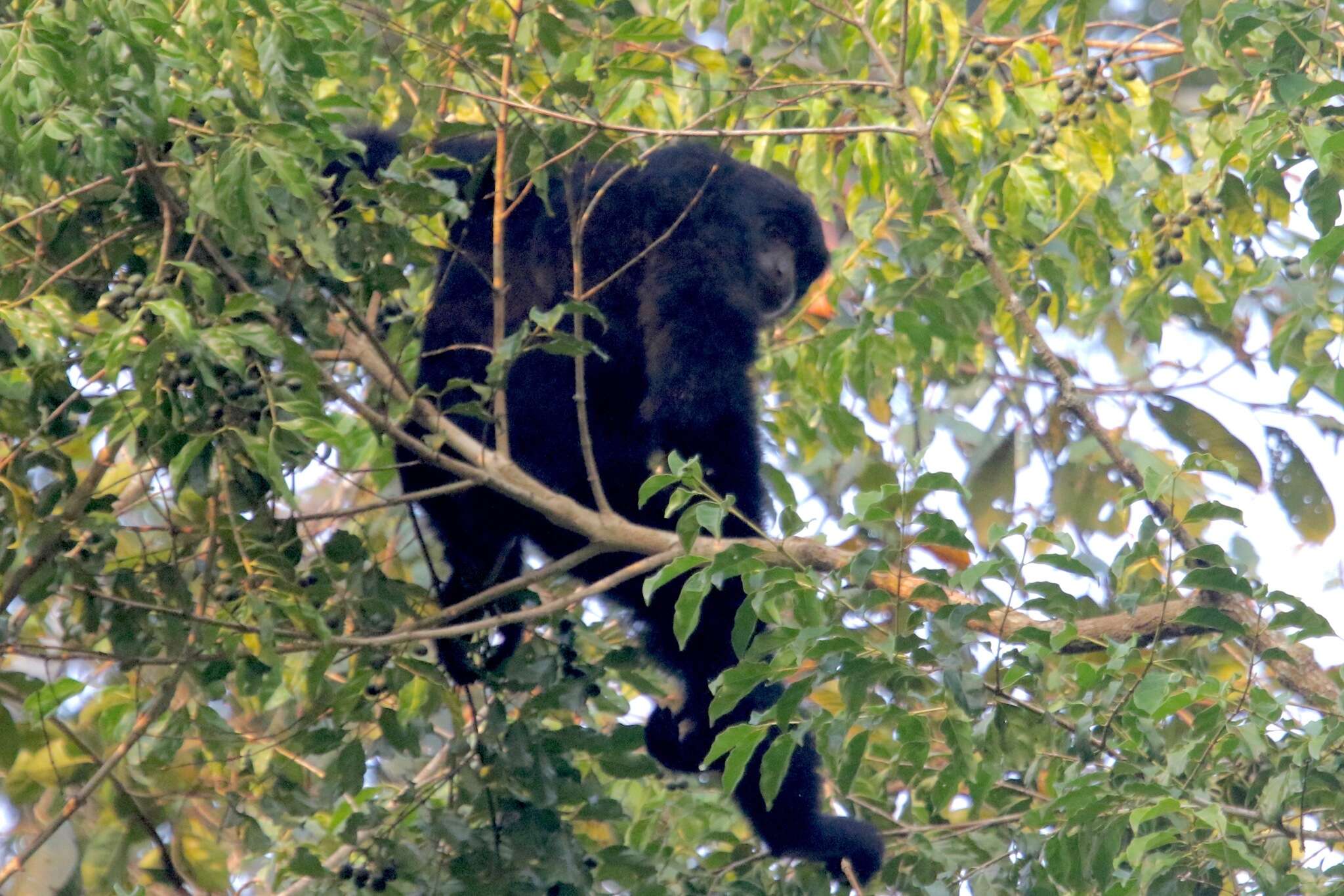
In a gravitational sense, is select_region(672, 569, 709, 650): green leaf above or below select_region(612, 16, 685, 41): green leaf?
below

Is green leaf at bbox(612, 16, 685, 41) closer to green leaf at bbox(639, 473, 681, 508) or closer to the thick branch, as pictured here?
the thick branch

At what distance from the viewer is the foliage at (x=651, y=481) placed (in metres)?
2.44

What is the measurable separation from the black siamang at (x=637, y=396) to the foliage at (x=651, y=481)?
0.13 meters

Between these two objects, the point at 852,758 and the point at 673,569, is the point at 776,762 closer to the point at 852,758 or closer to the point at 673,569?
the point at 852,758

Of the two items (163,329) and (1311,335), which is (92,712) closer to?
(163,329)

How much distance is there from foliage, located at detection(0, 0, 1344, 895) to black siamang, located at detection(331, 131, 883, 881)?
13 cm

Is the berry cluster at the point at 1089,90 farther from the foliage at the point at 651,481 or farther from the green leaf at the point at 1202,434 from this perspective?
the green leaf at the point at 1202,434

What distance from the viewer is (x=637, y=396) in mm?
3855

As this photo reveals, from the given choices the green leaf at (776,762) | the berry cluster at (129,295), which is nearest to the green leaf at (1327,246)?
the green leaf at (776,762)

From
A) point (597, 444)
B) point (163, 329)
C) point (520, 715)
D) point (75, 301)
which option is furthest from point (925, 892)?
point (75, 301)

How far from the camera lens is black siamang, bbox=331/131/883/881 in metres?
3.61

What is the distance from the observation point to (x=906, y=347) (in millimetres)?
3941

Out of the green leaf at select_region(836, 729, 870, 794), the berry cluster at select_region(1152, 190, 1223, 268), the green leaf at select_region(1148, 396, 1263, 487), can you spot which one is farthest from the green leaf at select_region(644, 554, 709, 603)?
the green leaf at select_region(1148, 396, 1263, 487)

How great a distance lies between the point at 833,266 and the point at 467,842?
6.62 feet
